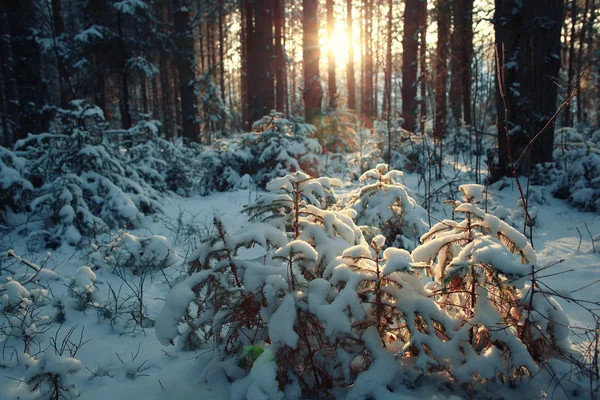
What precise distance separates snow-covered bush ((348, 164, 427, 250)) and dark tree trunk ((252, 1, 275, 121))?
6.20m

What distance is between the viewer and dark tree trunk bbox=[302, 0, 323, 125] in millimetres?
9211

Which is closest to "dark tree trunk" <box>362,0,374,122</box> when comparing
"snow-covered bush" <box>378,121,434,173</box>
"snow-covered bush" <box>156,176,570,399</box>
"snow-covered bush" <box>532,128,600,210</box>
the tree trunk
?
the tree trunk

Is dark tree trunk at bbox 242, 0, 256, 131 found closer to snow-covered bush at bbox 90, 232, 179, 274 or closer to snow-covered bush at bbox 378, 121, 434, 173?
snow-covered bush at bbox 378, 121, 434, 173

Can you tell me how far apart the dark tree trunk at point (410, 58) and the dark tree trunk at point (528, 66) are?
14.8ft

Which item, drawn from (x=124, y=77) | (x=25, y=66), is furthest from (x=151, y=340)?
(x=25, y=66)

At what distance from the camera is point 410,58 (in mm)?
10219

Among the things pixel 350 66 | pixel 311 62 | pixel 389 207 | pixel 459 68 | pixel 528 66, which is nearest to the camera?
pixel 389 207

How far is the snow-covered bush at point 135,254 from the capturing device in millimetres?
3111

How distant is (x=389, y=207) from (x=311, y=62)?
23.7 ft

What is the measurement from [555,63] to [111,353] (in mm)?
6181

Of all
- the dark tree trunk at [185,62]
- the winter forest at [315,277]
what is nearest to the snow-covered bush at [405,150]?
the winter forest at [315,277]

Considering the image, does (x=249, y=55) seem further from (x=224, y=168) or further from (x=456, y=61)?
(x=456, y=61)

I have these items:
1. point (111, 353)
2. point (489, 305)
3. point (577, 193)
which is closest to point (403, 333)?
point (489, 305)

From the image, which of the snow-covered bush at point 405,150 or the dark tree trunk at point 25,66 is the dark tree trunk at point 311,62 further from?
the dark tree trunk at point 25,66
